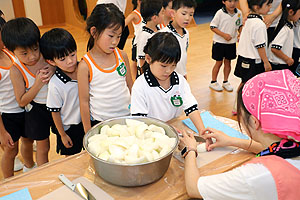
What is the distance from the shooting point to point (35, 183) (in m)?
0.98

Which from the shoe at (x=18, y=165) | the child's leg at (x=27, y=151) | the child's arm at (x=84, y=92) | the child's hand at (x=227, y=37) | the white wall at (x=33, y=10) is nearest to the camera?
the child's arm at (x=84, y=92)

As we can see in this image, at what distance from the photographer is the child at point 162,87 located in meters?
1.33

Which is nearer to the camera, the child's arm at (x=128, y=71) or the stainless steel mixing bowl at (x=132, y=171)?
the stainless steel mixing bowl at (x=132, y=171)

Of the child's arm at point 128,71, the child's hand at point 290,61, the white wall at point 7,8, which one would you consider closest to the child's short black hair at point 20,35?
the child's arm at point 128,71

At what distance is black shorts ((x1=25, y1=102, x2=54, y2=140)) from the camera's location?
1.61m

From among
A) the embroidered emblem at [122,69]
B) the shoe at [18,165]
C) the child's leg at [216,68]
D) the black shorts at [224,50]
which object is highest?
the embroidered emblem at [122,69]

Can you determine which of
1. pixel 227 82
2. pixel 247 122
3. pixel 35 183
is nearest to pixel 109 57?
pixel 35 183

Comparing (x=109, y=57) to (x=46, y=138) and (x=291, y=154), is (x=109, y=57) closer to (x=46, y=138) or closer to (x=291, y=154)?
(x=46, y=138)

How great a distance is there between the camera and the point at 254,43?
2.52 m

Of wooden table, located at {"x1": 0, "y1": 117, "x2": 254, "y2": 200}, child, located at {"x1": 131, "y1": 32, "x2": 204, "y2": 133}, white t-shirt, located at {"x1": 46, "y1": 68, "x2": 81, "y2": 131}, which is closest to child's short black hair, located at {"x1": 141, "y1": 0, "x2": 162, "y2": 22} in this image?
child, located at {"x1": 131, "y1": 32, "x2": 204, "y2": 133}

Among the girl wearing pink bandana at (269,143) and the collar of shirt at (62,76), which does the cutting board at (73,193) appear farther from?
the collar of shirt at (62,76)

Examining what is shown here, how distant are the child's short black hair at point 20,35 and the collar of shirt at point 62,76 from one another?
0.17 meters

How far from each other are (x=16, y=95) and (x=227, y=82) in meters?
2.46

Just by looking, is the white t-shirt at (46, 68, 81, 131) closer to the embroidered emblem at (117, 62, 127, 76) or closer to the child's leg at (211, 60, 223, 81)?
the embroidered emblem at (117, 62, 127, 76)
